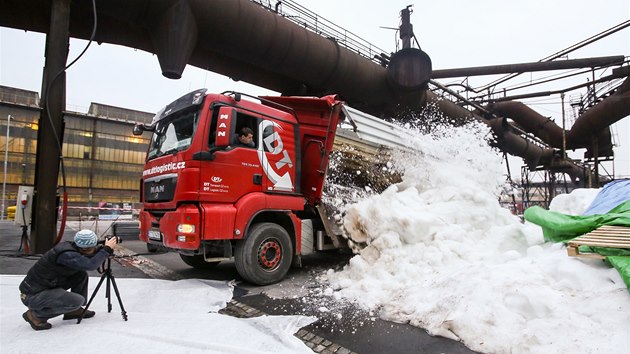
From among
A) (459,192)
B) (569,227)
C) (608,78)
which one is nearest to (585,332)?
(569,227)

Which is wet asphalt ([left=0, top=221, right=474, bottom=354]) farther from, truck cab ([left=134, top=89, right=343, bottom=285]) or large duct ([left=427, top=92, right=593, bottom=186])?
large duct ([left=427, top=92, right=593, bottom=186])

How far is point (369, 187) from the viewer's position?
6.79 metres

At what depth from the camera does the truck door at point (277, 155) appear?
530cm

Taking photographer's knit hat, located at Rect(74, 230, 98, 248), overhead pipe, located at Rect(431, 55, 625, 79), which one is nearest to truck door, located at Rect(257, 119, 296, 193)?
photographer's knit hat, located at Rect(74, 230, 98, 248)

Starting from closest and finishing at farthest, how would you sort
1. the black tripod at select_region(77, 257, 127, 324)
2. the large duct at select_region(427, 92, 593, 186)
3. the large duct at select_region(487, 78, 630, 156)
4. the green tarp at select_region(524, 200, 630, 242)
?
the black tripod at select_region(77, 257, 127, 324), the green tarp at select_region(524, 200, 630, 242), the large duct at select_region(427, 92, 593, 186), the large duct at select_region(487, 78, 630, 156)

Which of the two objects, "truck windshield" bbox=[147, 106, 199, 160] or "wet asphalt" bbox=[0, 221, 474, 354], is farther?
"truck windshield" bbox=[147, 106, 199, 160]

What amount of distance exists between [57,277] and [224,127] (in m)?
2.42

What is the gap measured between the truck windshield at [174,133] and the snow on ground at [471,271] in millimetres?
2848

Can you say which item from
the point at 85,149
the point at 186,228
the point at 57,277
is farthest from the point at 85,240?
the point at 85,149

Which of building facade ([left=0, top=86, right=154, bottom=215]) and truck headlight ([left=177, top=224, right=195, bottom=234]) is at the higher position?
building facade ([left=0, top=86, right=154, bottom=215])

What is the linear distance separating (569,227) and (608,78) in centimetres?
1351

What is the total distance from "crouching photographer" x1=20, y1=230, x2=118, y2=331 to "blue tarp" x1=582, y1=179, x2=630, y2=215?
6324 mm

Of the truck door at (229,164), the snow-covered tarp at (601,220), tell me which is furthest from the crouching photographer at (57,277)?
the snow-covered tarp at (601,220)

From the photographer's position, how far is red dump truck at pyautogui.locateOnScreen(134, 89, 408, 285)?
4594 mm
